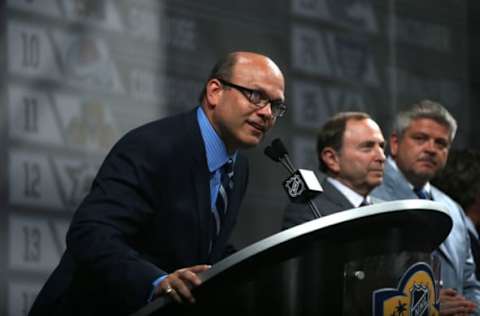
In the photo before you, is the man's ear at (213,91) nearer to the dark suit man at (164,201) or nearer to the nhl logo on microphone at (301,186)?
the dark suit man at (164,201)

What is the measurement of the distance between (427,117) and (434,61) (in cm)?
188

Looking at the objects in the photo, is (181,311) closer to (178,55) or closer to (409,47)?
(178,55)

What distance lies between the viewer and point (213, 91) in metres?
3.02

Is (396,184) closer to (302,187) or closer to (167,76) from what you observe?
(167,76)

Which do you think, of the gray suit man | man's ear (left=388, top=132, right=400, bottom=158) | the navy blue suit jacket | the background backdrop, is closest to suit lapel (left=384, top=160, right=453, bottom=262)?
the gray suit man

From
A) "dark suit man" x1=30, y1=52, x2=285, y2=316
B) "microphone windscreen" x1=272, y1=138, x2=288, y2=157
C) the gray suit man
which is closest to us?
"dark suit man" x1=30, y1=52, x2=285, y2=316

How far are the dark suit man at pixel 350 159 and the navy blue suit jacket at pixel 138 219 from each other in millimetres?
1313

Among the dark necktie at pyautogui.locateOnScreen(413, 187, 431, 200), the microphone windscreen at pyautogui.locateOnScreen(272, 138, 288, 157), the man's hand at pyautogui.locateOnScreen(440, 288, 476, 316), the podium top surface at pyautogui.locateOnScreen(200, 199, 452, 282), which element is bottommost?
the man's hand at pyautogui.locateOnScreen(440, 288, 476, 316)

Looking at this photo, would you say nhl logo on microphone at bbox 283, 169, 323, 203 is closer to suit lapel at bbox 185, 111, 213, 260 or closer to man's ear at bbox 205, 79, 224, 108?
suit lapel at bbox 185, 111, 213, 260

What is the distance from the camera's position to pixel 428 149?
15.4 ft

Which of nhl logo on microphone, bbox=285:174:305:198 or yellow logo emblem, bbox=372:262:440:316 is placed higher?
nhl logo on microphone, bbox=285:174:305:198

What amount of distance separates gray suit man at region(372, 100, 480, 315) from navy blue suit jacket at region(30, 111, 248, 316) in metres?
1.70

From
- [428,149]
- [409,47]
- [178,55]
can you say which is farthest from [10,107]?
[409,47]

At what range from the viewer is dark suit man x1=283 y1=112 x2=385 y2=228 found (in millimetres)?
4207
